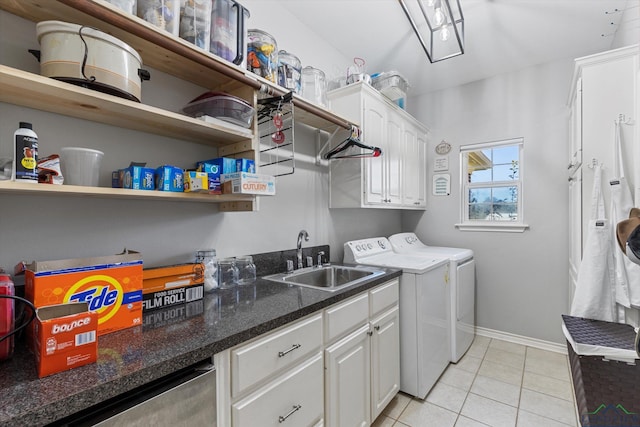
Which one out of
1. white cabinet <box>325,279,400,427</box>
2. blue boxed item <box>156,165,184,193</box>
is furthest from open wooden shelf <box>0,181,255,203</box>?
white cabinet <box>325,279,400,427</box>

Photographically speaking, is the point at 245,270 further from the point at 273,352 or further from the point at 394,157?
the point at 394,157

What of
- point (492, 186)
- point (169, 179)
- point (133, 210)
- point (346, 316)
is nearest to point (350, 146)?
point (346, 316)

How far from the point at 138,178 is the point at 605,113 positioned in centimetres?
251

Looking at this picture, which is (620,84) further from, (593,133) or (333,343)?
(333,343)

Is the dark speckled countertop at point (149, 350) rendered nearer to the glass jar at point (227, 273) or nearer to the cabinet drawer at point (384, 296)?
the glass jar at point (227, 273)

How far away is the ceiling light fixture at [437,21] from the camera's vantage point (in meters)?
1.91

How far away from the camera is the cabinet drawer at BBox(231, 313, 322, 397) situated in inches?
36.9

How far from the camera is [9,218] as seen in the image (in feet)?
3.16

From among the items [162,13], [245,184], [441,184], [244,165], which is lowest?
[245,184]

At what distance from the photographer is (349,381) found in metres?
1.46

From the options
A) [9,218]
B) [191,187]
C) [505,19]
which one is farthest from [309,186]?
[505,19]

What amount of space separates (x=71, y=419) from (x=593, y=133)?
8.69ft

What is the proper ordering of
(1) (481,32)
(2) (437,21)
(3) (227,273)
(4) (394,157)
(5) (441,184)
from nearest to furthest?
(3) (227,273) → (2) (437,21) → (1) (481,32) → (4) (394,157) → (5) (441,184)

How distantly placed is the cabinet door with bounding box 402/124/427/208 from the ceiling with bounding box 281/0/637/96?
2.15 feet
